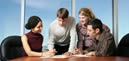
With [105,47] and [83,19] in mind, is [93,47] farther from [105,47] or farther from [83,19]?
[83,19]

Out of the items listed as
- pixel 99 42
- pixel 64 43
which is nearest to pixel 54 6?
pixel 64 43

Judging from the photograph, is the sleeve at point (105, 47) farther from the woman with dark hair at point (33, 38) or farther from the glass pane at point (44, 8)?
the glass pane at point (44, 8)

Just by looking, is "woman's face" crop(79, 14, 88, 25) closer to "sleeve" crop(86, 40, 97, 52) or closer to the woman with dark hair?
"sleeve" crop(86, 40, 97, 52)

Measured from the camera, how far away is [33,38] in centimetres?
245

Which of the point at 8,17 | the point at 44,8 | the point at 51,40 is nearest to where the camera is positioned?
the point at 51,40

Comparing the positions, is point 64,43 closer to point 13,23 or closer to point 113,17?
point 113,17

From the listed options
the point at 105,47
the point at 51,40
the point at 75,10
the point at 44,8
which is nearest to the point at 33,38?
the point at 51,40

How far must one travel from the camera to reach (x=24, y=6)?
366cm

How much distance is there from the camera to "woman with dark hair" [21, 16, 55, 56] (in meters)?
2.31

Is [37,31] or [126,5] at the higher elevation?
[126,5]

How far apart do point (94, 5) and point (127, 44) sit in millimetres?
1353

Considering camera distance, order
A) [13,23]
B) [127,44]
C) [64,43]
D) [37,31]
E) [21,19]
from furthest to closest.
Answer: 1. [13,23]
2. [21,19]
3. [64,43]
4. [127,44]
5. [37,31]

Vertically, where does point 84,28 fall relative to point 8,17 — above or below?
below

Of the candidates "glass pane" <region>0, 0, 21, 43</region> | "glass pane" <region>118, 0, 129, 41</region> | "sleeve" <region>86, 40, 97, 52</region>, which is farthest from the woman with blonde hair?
"glass pane" <region>0, 0, 21, 43</region>
